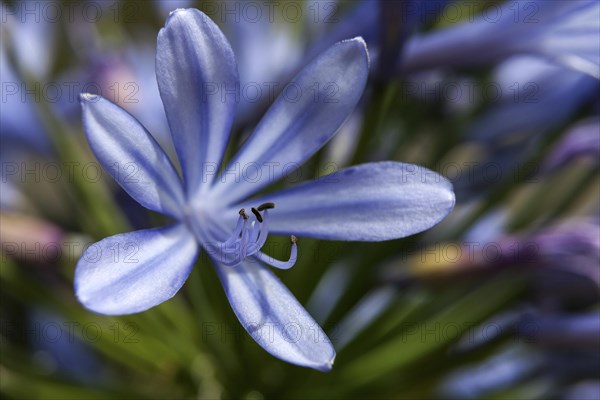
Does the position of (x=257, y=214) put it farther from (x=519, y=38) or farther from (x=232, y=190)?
(x=519, y=38)

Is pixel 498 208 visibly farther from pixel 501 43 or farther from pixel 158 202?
pixel 158 202

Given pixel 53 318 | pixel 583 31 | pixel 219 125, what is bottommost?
pixel 53 318

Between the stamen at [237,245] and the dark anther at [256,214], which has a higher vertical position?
the dark anther at [256,214]

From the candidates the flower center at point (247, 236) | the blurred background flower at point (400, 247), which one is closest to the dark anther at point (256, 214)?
the flower center at point (247, 236)

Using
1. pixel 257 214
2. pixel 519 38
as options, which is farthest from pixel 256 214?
pixel 519 38

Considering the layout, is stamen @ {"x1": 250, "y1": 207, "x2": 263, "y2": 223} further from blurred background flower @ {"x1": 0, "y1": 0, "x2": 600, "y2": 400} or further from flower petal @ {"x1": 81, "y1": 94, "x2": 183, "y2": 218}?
blurred background flower @ {"x1": 0, "y1": 0, "x2": 600, "y2": 400}

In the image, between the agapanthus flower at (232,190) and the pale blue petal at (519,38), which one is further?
the pale blue petal at (519,38)

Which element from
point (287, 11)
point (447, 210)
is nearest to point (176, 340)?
point (447, 210)

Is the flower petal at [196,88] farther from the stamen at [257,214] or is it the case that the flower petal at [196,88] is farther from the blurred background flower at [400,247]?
the blurred background flower at [400,247]
